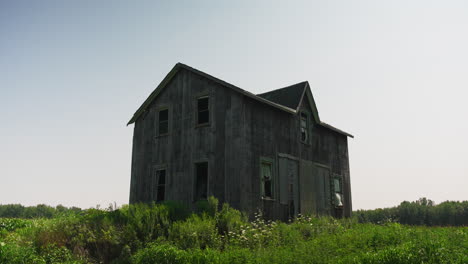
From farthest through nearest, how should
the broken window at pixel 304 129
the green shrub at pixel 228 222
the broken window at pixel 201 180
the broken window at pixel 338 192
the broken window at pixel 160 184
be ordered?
the broken window at pixel 338 192
the broken window at pixel 304 129
the broken window at pixel 160 184
the broken window at pixel 201 180
the green shrub at pixel 228 222

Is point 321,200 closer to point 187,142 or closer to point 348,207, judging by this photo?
point 348,207

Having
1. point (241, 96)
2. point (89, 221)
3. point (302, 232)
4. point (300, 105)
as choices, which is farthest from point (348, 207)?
point (89, 221)

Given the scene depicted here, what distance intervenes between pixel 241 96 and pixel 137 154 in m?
7.23

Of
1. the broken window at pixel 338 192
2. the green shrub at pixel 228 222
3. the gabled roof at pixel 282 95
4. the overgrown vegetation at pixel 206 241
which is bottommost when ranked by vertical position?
the overgrown vegetation at pixel 206 241

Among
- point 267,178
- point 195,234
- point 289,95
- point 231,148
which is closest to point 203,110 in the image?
point 231,148

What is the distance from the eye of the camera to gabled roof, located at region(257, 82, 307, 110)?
2166 centimetres

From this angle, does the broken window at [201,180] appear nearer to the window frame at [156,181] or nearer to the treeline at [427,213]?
the window frame at [156,181]

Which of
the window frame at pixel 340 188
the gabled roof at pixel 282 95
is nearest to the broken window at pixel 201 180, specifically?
the gabled roof at pixel 282 95

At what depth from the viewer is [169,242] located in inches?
544

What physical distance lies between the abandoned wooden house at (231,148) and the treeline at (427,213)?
47.0 m

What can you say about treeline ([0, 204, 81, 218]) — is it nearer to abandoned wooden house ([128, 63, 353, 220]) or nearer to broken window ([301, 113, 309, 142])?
abandoned wooden house ([128, 63, 353, 220])

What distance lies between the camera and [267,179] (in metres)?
18.5

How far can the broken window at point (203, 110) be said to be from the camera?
63.8 ft

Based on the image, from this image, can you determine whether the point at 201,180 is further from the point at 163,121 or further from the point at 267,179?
the point at 163,121
